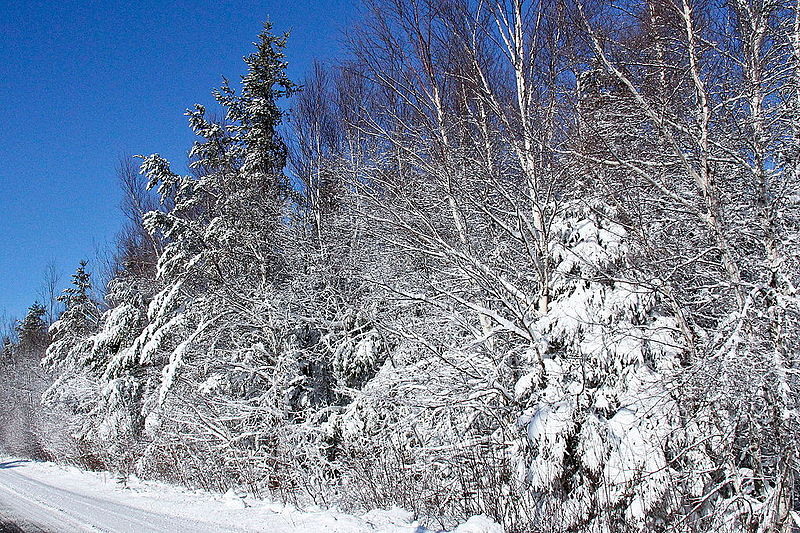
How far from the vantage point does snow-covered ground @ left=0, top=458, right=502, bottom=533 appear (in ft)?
19.5

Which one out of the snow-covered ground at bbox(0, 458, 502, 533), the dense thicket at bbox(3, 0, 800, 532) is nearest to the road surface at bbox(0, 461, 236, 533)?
the snow-covered ground at bbox(0, 458, 502, 533)

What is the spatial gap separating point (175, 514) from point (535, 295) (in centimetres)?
610

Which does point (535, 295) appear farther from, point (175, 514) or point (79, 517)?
point (79, 517)

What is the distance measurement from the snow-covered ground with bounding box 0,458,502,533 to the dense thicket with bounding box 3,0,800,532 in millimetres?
784

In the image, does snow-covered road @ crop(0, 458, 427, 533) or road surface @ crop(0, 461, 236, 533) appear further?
road surface @ crop(0, 461, 236, 533)

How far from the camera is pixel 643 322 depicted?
21.6 feet

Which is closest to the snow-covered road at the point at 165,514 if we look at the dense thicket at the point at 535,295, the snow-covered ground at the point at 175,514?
the snow-covered ground at the point at 175,514

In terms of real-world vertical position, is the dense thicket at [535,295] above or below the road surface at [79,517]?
above

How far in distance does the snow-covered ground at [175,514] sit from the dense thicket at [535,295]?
78cm

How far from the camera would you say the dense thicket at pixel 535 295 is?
5484 millimetres

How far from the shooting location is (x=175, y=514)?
7.35m

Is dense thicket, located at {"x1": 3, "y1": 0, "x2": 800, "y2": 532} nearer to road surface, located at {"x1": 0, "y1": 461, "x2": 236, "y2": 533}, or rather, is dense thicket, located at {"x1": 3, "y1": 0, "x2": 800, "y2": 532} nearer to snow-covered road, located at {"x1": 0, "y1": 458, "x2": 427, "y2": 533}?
snow-covered road, located at {"x1": 0, "y1": 458, "x2": 427, "y2": 533}

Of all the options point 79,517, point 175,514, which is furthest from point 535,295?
point 79,517

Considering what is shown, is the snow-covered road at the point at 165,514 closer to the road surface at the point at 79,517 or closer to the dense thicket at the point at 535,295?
the road surface at the point at 79,517
